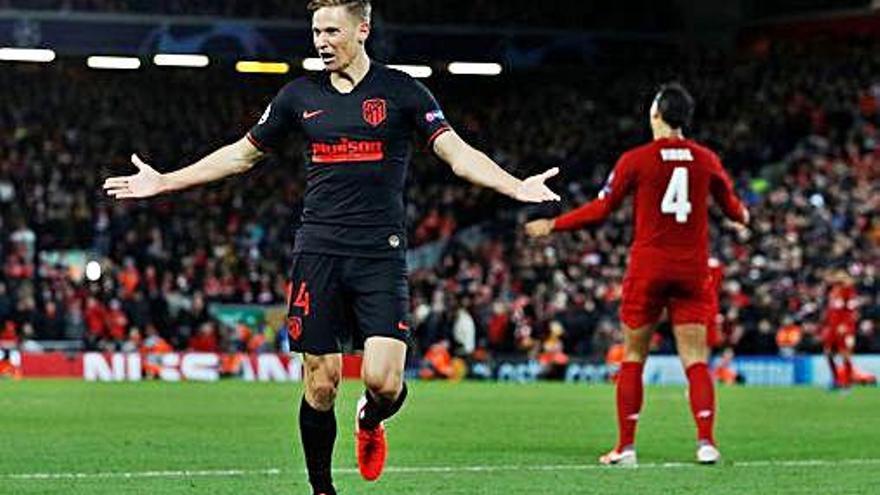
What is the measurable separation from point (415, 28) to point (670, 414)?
23.8 m

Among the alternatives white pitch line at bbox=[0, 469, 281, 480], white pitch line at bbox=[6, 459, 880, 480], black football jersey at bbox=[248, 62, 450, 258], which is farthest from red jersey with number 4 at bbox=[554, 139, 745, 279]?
black football jersey at bbox=[248, 62, 450, 258]

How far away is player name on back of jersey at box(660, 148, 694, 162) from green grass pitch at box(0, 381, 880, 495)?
1.82 m

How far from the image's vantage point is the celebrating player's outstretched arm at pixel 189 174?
28.3ft

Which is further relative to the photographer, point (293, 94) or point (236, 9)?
point (236, 9)

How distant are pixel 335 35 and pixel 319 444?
1.80 metres

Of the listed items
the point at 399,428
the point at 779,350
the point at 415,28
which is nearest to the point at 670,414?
the point at 399,428

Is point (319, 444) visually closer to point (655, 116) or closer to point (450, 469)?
point (450, 469)

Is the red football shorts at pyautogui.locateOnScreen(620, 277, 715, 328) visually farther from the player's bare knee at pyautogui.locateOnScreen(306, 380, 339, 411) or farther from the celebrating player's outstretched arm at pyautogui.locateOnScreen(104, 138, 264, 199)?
the celebrating player's outstretched arm at pyautogui.locateOnScreen(104, 138, 264, 199)

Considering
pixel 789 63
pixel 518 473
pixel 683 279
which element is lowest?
pixel 518 473

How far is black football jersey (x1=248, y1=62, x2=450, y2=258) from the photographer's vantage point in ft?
28.4

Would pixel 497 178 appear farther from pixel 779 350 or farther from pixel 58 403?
pixel 779 350

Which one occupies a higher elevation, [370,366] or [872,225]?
Answer: [872,225]

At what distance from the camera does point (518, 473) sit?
1112cm

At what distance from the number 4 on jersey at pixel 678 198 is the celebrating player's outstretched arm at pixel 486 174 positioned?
359cm
